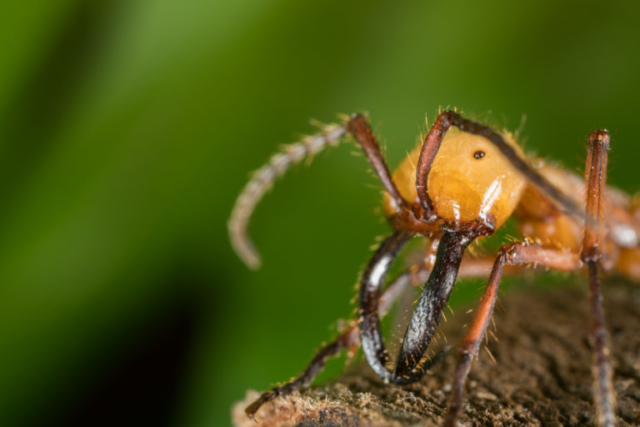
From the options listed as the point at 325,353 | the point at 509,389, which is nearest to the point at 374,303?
the point at 325,353

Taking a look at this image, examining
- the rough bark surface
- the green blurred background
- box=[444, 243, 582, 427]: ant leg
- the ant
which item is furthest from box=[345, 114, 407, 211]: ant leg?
the green blurred background

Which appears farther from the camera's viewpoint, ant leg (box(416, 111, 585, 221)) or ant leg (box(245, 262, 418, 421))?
ant leg (box(245, 262, 418, 421))

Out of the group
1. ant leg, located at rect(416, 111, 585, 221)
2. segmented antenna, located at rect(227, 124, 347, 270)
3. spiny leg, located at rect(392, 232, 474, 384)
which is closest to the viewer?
ant leg, located at rect(416, 111, 585, 221)

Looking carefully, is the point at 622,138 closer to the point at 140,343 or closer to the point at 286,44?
the point at 286,44

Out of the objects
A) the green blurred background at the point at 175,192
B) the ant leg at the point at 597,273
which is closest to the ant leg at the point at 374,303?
the ant leg at the point at 597,273

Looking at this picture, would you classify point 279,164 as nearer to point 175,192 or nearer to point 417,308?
point 417,308

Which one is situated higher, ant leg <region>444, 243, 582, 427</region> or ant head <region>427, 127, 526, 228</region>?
ant head <region>427, 127, 526, 228</region>

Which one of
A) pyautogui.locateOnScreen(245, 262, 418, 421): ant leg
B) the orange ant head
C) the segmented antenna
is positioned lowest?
pyautogui.locateOnScreen(245, 262, 418, 421): ant leg

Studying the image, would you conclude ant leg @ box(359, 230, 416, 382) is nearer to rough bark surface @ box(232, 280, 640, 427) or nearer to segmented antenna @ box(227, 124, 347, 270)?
rough bark surface @ box(232, 280, 640, 427)

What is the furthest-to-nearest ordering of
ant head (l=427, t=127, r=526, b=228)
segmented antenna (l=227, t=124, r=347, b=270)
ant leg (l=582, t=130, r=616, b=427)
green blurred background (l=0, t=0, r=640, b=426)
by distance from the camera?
1. green blurred background (l=0, t=0, r=640, b=426)
2. segmented antenna (l=227, t=124, r=347, b=270)
3. ant head (l=427, t=127, r=526, b=228)
4. ant leg (l=582, t=130, r=616, b=427)
